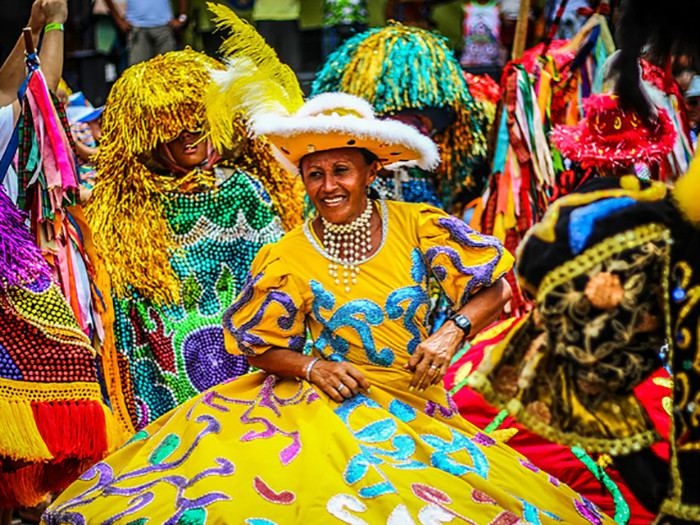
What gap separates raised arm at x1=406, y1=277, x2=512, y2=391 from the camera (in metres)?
2.76

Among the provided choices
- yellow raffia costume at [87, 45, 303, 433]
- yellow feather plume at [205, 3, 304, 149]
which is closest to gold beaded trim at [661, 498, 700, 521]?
yellow feather plume at [205, 3, 304, 149]

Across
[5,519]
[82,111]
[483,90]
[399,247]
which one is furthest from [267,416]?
[82,111]

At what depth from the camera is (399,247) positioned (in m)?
3.06

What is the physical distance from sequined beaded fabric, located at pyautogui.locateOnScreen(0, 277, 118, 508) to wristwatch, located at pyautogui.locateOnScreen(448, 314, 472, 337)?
1.30 m

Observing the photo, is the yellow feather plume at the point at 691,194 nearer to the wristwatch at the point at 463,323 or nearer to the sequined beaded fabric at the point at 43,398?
the wristwatch at the point at 463,323

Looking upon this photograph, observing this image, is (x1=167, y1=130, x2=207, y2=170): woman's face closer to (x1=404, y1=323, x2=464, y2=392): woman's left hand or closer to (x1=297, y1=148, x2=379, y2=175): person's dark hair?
(x1=297, y1=148, x2=379, y2=175): person's dark hair

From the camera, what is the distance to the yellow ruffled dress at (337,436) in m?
2.45

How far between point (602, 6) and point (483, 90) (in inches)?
36.0

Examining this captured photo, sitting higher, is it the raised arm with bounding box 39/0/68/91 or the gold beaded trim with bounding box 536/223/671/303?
the raised arm with bounding box 39/0/68/91

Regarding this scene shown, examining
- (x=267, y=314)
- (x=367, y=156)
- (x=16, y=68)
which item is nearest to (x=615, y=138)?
(x=367, y=156)

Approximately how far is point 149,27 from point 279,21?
118cm

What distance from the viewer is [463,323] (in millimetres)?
2848

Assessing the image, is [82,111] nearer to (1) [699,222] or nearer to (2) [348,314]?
(2) [348,314]

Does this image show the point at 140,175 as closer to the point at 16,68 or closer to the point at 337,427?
the point at 16,68
